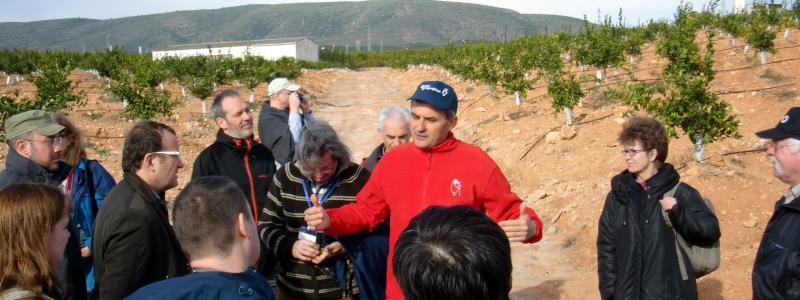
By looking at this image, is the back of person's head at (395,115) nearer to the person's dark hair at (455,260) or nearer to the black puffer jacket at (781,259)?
the black puffer jacket at (781,259)

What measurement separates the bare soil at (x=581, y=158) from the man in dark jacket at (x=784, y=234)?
294 centimetres

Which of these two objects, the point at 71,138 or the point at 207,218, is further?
the point at 71,138

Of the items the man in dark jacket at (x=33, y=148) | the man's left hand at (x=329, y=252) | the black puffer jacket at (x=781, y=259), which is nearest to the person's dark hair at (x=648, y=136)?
the black puffer jacket at (x=781, y=259)

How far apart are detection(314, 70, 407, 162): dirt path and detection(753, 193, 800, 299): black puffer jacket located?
23.0ft

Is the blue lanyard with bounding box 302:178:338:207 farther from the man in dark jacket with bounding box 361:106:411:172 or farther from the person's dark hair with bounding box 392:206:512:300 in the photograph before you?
the person's dark hair with bounding box 392:206:512:300

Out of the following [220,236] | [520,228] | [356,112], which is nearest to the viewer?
[220,236]

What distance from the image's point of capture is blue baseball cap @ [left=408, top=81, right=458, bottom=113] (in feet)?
8.70

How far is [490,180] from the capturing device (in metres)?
2.69

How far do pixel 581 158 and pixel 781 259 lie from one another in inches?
314

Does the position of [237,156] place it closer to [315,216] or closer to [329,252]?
[329,252]

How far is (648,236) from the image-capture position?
318 centimetres

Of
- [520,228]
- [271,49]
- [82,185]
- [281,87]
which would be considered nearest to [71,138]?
[82,185]

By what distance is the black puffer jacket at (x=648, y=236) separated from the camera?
3.05 meters

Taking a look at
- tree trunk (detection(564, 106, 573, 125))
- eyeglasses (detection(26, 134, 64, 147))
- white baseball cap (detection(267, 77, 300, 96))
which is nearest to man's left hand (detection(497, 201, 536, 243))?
eyeglasses (detection(26, 134, 64, 147))
